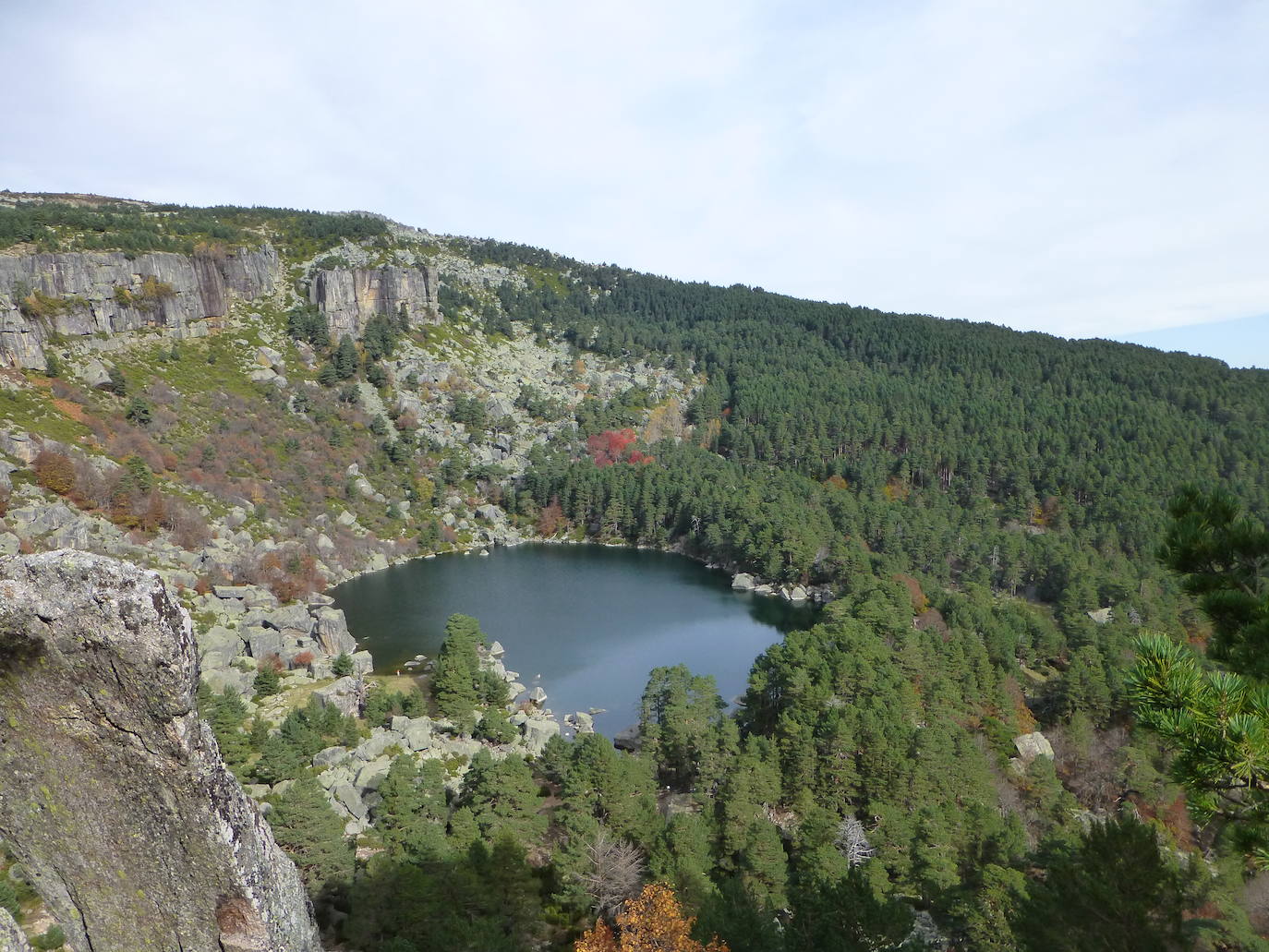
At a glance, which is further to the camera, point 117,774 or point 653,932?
point 653,932

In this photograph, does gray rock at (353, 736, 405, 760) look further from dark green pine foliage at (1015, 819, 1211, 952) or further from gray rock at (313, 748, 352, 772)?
dark green pine foliage at (1015, 819, 1211, 952)

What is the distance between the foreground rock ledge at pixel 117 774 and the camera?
15.9 ft

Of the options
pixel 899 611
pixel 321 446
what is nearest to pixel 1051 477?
pixel 899 611

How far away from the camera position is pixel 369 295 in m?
98.5

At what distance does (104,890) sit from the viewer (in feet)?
→ 17.6

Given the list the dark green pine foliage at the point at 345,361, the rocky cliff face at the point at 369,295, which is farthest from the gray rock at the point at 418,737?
the rocky cliff face at the point at 369,295

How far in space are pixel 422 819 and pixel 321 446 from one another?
2492 inches

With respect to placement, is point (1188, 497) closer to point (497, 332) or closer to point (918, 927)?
point (918, 927)

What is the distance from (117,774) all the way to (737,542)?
6220 centimetres

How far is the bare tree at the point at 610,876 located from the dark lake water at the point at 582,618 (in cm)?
1574

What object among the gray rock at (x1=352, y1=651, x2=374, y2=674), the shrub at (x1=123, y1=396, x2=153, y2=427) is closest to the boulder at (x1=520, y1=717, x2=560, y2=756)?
the gray rock at (x1=352, y1=651, x2=374, y2=674)

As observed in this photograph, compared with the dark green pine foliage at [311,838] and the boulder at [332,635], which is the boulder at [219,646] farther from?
the dark green pine foliage at [311,838]

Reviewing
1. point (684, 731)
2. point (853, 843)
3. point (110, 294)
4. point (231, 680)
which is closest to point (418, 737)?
point (231, 680)

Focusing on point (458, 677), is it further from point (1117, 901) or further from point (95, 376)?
point (95, 376)
